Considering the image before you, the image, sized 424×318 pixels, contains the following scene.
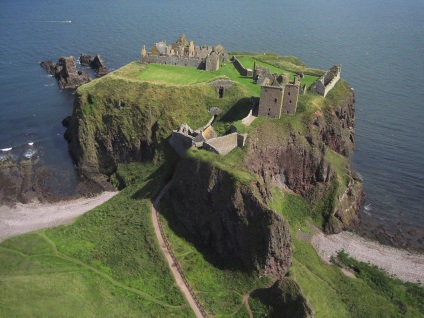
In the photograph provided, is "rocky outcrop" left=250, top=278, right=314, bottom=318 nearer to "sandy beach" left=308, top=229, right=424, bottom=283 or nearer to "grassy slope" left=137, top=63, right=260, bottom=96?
"sandy beach" left=308, top=229, right=424, bottom=283

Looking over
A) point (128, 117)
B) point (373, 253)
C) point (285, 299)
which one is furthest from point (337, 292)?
point (128, 117)

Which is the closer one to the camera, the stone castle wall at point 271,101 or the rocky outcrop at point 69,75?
the stone castle wall at point 271,101

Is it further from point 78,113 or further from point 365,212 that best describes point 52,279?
point 365,212

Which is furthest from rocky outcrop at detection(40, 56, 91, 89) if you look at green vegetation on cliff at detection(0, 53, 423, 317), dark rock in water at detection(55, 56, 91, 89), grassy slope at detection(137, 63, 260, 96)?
grassy slope at detection(137, 63, 260, 96)

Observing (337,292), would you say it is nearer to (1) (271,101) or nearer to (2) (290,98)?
(1) (271,101)

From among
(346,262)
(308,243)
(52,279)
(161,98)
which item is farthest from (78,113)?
(346,262)

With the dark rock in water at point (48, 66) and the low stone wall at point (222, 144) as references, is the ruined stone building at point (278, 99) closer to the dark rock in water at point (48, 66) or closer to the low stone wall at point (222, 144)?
the low stone wall at point (222, 144)

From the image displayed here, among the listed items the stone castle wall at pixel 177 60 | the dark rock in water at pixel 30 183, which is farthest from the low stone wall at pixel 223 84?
the dark rock in water at pixel 30 183

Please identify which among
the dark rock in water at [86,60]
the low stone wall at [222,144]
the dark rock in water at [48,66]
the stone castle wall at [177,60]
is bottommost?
the dark rock in water at [48,66]
